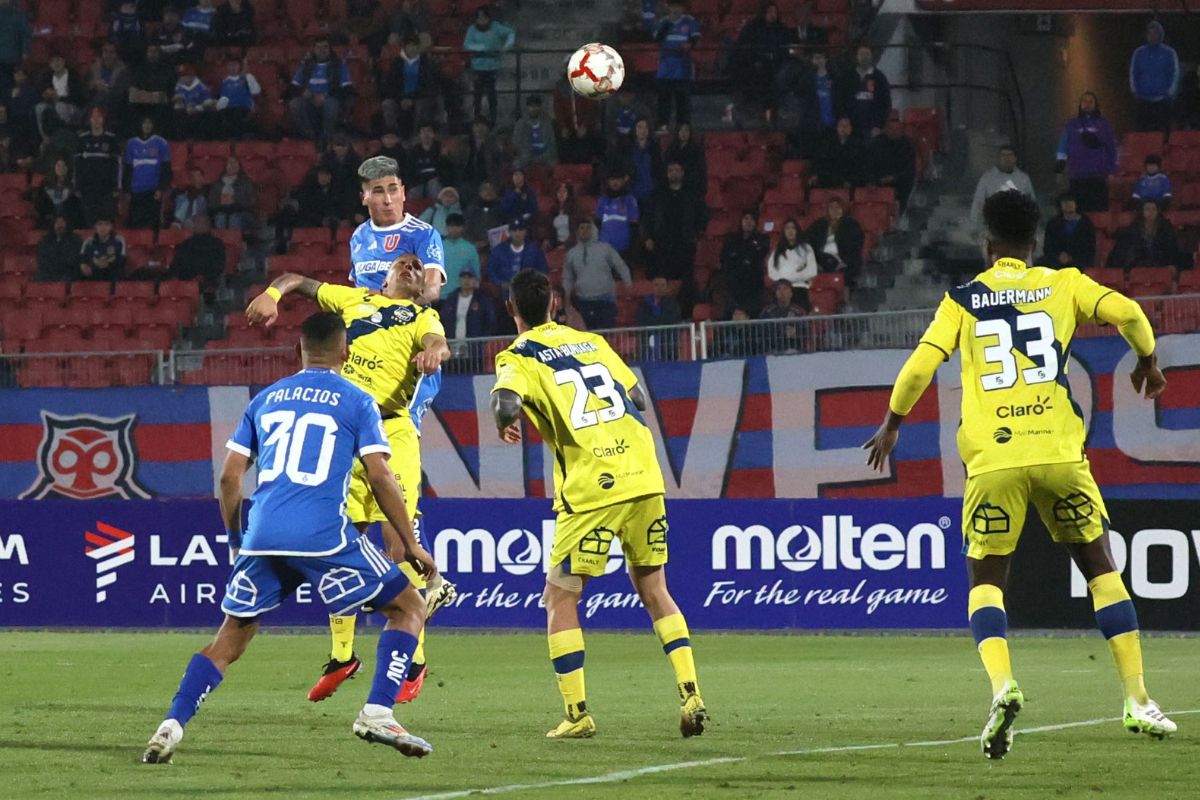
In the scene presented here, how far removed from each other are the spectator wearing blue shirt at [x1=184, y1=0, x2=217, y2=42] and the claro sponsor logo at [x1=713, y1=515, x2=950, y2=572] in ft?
36.7

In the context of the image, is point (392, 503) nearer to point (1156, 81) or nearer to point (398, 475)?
point (398, 475)

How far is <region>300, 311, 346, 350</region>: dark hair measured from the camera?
8273 mm

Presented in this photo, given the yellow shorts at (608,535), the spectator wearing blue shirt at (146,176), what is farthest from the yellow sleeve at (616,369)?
the spectator wearing blue shirt at (146,176)

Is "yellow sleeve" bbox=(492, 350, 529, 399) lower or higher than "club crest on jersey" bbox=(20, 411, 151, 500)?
higher

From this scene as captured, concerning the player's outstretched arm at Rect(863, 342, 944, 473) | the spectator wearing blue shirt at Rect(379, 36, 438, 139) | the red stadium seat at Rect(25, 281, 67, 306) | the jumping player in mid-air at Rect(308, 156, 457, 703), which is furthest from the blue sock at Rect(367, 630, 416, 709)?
the spectator wearing blue shirt at Rect(379, 36, 438, 139)

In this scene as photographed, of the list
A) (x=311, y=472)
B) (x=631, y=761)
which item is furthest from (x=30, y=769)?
(x=631, y=761)

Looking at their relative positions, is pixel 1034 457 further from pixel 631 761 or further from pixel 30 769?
pixel 30 769

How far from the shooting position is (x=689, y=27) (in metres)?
23.8

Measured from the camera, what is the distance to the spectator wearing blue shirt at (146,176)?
2305 centimetres

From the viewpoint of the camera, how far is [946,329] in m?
8.61

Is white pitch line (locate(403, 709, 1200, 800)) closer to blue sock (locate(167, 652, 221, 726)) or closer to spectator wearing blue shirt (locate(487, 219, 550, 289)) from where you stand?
blue sock (locate(167, 652, 221, 726))

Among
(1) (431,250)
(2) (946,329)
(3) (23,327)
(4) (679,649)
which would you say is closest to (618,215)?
(3) (23,327)

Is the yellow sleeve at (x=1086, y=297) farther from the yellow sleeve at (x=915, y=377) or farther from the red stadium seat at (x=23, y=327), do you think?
the red stadium seat at (x=23, y=327)

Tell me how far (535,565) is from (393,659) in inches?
350
